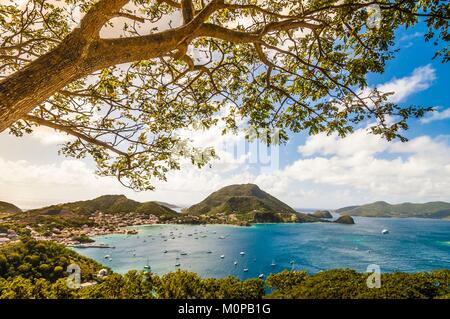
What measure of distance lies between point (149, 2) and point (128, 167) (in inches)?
158

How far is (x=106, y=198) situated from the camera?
289 ft

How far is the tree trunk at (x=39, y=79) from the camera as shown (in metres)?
1.96

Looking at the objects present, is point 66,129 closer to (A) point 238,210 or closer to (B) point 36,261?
(B) point 36,261

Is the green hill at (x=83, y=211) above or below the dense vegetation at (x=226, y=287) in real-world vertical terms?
below

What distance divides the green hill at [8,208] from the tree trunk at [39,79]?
7742 centimetres

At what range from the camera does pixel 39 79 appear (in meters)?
2.07

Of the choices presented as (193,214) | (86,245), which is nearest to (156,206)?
(193,214)

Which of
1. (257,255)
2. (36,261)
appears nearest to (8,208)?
(36,261)

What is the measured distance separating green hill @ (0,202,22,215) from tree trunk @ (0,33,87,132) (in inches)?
3048

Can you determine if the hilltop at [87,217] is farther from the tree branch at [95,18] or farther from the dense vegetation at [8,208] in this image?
the tree branch at [95,18]

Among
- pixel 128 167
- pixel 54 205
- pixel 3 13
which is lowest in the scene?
pixel 54 205

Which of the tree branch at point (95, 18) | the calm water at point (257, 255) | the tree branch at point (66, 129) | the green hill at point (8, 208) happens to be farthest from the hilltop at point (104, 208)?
the tree branch at point (95, 18)
